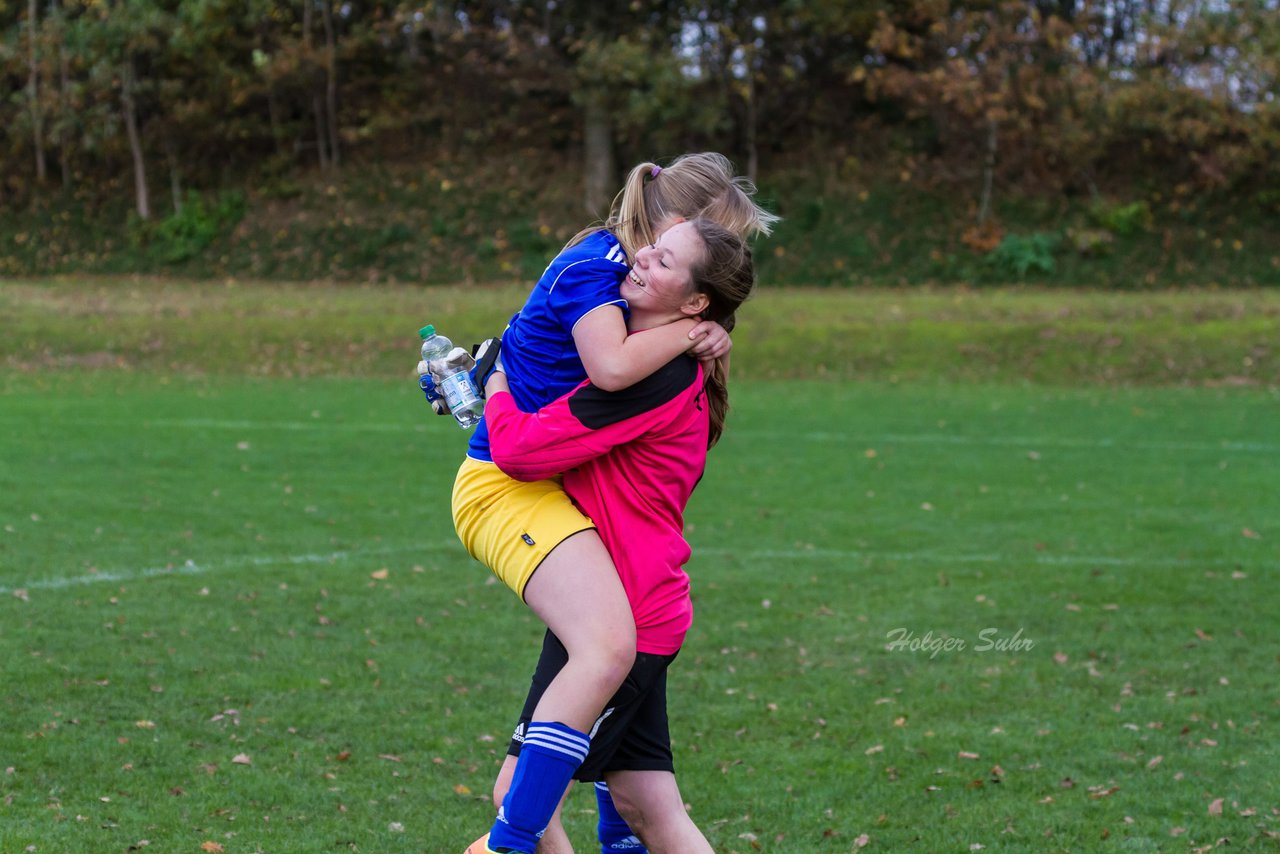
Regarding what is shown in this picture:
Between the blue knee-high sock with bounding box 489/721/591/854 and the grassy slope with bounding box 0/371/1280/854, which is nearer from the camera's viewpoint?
the blue knee-high sock with bounding box 489/721/591/854

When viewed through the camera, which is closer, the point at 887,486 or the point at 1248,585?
the point at 1248,585

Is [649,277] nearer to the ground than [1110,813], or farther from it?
farther from it

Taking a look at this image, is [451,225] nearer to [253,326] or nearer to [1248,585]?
[253,326]

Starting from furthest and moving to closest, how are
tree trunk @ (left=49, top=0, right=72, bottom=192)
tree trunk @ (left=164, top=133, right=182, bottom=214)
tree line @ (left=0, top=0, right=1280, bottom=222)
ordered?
tree trunk @ (left=164, top=133, right=182, bottom=214), tree trunk @ (left=49, top=0, right=72, bottom=192), tree line @ (left=0, top=0, right=1280, bottom=222)

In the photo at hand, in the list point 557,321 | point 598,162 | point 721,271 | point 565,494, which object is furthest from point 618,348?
point 598,162

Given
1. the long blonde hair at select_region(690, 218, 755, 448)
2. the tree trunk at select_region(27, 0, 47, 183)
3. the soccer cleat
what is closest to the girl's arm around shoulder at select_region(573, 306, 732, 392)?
the long blonde hair at select_region(690, 218, 755, 448)

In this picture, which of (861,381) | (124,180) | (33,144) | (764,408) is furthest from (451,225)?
(764,408)

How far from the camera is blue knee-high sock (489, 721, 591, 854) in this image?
10.9ft

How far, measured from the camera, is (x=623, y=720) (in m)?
3.51

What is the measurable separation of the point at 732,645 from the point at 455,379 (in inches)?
165

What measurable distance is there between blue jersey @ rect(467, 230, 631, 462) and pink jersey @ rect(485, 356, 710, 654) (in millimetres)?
84

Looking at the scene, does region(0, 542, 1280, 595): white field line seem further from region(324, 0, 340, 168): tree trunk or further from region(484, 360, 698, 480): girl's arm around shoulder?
region(324, 0, 340, 168): tree trunk

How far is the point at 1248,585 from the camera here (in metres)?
8.95

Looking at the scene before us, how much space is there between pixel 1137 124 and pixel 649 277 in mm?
27879
